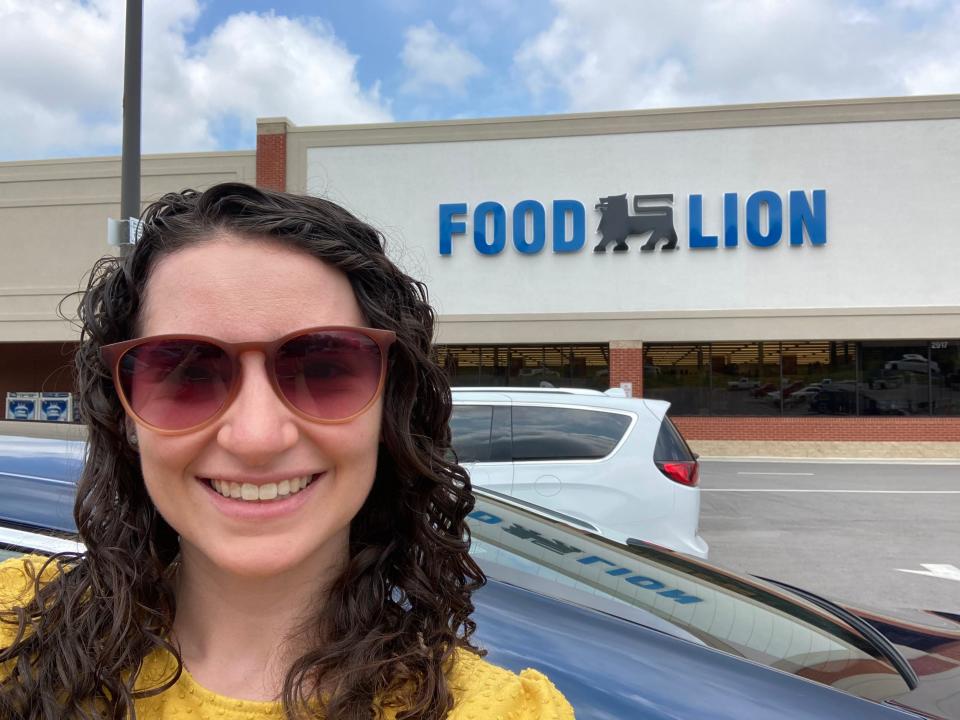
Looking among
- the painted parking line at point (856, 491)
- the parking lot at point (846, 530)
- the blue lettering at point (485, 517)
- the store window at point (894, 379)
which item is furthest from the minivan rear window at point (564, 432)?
the store window at point (894, 379)

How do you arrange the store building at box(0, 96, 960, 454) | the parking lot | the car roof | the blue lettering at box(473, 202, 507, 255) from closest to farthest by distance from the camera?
the car roof
the parking lot
the store building at box(0, 96, 960, 454)
the blue lettering at box(473, 202, 507, 255)

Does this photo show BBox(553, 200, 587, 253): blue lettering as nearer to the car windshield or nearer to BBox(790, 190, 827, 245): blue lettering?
BBox(790, 190, 827, 245): blue lettering

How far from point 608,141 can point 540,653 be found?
17.2 m

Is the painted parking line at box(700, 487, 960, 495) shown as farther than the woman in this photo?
Yes

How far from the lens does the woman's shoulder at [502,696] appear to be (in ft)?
3.26

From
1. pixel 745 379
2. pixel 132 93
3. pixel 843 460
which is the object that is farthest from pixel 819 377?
pixel 132 93

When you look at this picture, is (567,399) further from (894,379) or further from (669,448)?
(894,379)

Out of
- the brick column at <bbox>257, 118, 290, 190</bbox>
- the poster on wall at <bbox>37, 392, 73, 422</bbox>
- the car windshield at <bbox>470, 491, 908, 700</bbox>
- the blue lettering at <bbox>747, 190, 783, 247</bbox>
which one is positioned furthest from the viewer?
the poster on wall at <bbox>37, 392, 73, 422</bbox>

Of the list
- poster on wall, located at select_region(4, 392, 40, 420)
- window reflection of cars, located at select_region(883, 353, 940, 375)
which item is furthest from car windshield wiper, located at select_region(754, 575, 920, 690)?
poster on wall, located at select_region(4, 392, 40, 420)

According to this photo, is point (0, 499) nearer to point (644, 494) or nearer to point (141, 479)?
point (141, 479)

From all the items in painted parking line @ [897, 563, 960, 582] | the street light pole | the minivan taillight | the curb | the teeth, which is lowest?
painted parking line @ [897, 563, 960, 582]

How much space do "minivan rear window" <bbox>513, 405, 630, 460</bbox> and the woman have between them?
4627mm

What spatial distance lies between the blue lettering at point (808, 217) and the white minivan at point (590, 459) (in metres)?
12.5

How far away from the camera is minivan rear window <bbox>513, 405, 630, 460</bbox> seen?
574cm
